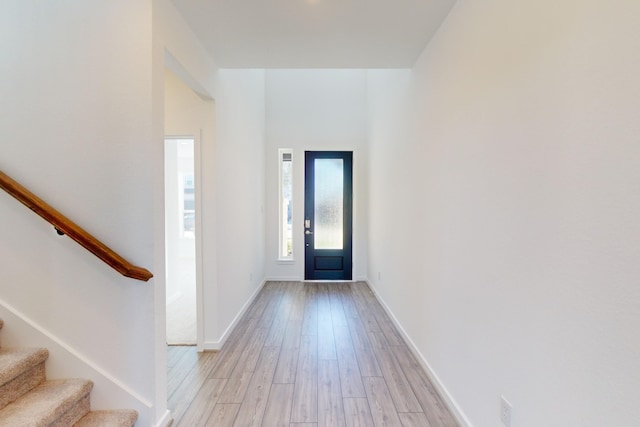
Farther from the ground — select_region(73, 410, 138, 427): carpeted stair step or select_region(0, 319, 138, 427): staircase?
select_region(0, 319, 138, 427): staircase

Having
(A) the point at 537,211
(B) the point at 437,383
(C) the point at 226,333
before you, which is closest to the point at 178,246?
(C) the point at 226,333

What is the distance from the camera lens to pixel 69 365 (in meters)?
1.77

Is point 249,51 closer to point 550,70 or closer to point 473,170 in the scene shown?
point 473,170

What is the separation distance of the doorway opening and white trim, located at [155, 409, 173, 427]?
118cm

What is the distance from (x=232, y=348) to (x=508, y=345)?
7.93 feet

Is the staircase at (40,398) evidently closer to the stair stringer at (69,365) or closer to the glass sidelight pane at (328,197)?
the stair stringer at (69,365)

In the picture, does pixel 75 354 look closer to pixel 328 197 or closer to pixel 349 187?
→ pixel 328 197

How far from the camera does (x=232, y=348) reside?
2.96m

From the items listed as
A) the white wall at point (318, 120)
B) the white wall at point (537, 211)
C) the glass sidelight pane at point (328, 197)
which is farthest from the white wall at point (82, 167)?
the glass sidelight pane at point (328, 197)

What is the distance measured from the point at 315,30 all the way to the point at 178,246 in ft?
15.7

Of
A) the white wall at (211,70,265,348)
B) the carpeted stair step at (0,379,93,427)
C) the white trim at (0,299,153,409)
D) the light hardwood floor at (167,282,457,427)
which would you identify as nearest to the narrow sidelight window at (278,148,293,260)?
the white wall at (211,70,265,348)

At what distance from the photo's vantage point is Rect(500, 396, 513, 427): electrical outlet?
1.42 m

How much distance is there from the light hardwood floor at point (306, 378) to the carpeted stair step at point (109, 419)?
1.16 feet

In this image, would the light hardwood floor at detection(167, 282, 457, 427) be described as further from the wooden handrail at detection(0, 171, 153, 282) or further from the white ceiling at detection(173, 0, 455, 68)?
the white ceiling at detection(173, 0, 455, 68)
